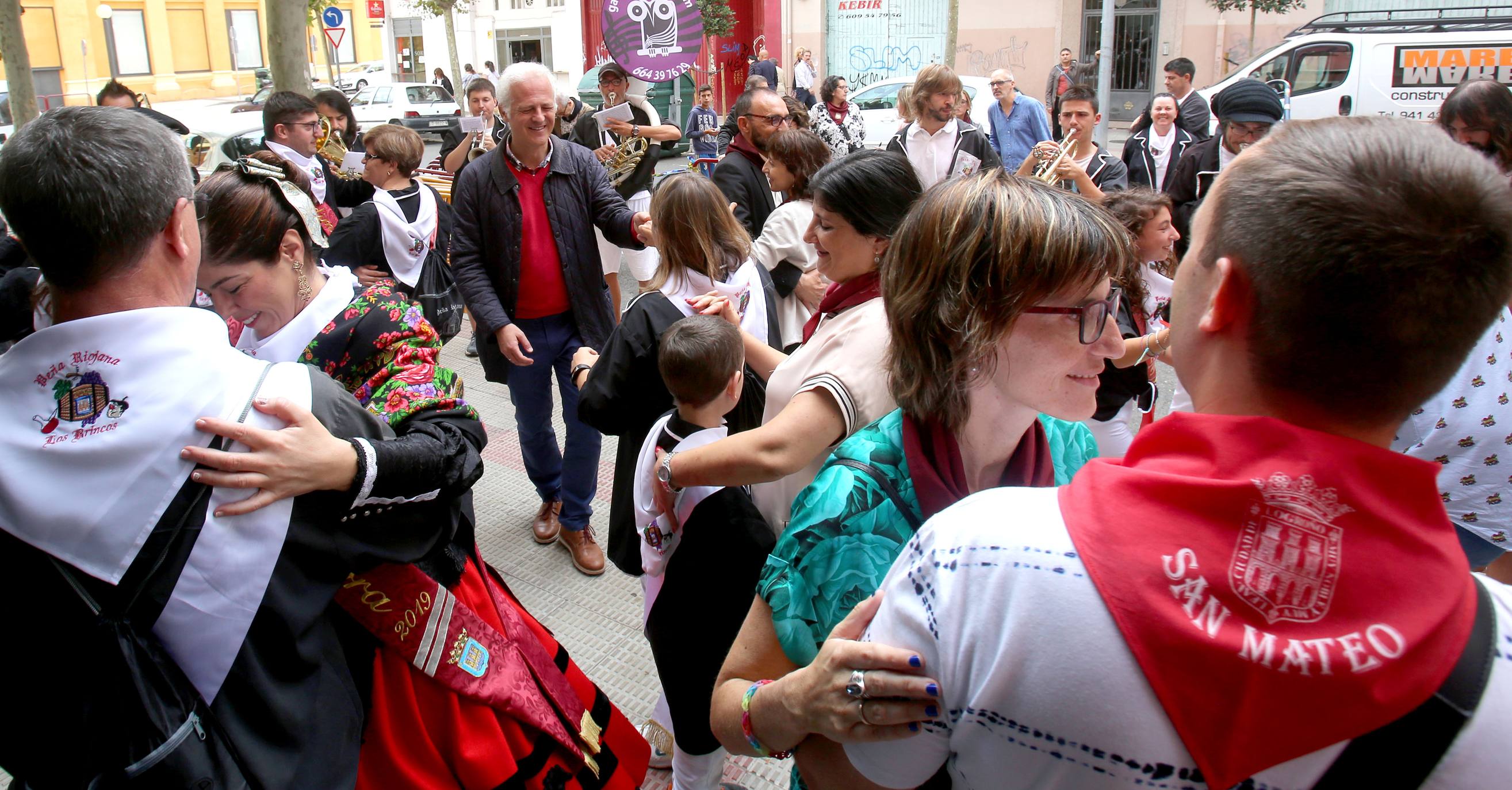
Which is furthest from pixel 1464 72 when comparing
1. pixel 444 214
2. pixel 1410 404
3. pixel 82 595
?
pixel 82 595

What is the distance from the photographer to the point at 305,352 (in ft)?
6.21

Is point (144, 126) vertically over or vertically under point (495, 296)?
over

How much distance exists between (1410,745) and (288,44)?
35.1 ft

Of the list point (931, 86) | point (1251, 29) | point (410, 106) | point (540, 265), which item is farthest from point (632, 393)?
point (1251, 29)

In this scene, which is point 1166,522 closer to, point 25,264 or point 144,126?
point 144,126

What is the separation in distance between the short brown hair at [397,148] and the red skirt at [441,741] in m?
3.41

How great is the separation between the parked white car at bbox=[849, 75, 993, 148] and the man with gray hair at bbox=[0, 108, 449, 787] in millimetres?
11345

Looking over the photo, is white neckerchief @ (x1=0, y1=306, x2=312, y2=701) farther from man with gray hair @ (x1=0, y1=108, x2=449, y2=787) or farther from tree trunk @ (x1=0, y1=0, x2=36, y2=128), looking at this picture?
tree trunk @ (x1=0, y1=0, x2=36, y2=128)

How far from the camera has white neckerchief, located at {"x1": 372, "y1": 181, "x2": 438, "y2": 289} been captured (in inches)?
158

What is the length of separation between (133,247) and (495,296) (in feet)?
8.58

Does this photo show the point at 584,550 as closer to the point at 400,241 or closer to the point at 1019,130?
the point at 400,241

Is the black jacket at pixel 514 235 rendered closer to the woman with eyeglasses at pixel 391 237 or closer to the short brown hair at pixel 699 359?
the woman with eyeglasses at pixel 391 237

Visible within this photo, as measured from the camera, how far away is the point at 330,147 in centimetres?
564

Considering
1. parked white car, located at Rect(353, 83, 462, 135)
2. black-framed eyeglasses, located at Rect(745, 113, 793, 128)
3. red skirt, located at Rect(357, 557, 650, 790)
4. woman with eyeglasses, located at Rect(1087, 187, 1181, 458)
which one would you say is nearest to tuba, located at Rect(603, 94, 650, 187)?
black-framed eyeglasses, located at Rect(745, 113, 793, 128)
